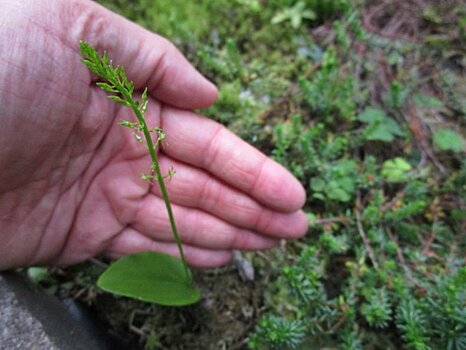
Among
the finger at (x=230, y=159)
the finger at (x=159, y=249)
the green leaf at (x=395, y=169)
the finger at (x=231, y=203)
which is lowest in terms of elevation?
the finger at (x=159, y=249)

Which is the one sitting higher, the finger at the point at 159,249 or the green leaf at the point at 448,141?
the green leaf at the point at 448,141

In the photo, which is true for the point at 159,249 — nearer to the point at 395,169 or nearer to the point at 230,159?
the point at 230,159

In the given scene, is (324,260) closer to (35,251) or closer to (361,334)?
(361,334)

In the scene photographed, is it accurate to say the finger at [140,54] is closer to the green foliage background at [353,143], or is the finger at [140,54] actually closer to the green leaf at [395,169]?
the green foliage background at [353,143]

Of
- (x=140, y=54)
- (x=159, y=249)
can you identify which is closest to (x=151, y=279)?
(x=159, y=249)

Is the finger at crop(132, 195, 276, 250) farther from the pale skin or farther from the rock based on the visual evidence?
the rock

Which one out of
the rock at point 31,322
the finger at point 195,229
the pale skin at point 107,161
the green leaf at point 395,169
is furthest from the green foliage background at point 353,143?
the rock at point 31,322

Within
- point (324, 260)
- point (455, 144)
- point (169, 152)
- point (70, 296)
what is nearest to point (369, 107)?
point (455, 144)
